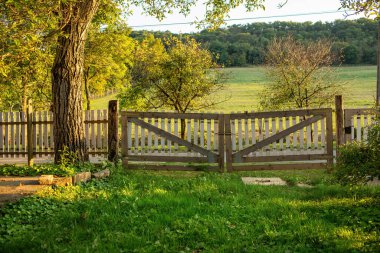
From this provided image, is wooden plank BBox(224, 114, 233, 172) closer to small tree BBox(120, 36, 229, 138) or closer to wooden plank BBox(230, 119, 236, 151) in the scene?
wooden plank BBox(230, 119, 236, 151)

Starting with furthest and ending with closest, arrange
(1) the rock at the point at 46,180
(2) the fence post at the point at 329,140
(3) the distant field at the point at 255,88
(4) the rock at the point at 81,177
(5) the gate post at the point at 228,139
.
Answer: (3) the distant field at the point at 255,88 → (5) the gate post at the point at 228,139 → (2) the fence post at the point at 329,140 → (4) the rock at the point at 81,177 → (1) the rock at the point at 46,180

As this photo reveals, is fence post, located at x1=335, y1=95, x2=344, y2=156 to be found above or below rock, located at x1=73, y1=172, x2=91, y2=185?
above

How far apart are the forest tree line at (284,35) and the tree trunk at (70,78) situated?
25483 millimetres

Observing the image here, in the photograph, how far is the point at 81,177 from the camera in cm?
855

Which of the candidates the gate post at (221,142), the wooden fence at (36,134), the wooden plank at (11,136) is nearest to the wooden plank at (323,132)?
the gate post at (221,142)

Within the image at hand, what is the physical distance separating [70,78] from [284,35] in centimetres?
3232

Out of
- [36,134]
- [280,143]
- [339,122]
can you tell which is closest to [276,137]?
[280,143]

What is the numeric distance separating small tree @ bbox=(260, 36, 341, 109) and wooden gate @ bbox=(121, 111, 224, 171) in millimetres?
8403

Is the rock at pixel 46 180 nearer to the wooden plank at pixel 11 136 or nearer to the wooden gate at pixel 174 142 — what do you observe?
the wooden gate at pixel 174 142

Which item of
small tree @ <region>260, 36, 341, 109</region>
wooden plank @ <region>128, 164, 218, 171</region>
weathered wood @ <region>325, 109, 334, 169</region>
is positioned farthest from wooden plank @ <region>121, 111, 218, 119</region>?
small tree @ <region>260, 36, 341, 109</region>

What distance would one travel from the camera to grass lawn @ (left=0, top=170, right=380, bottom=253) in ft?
16.7

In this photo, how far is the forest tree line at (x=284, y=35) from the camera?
38.0 metres

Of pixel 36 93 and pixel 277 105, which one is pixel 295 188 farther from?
pixel 36 93

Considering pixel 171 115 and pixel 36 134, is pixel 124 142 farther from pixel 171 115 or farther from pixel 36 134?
pixel 36 134
